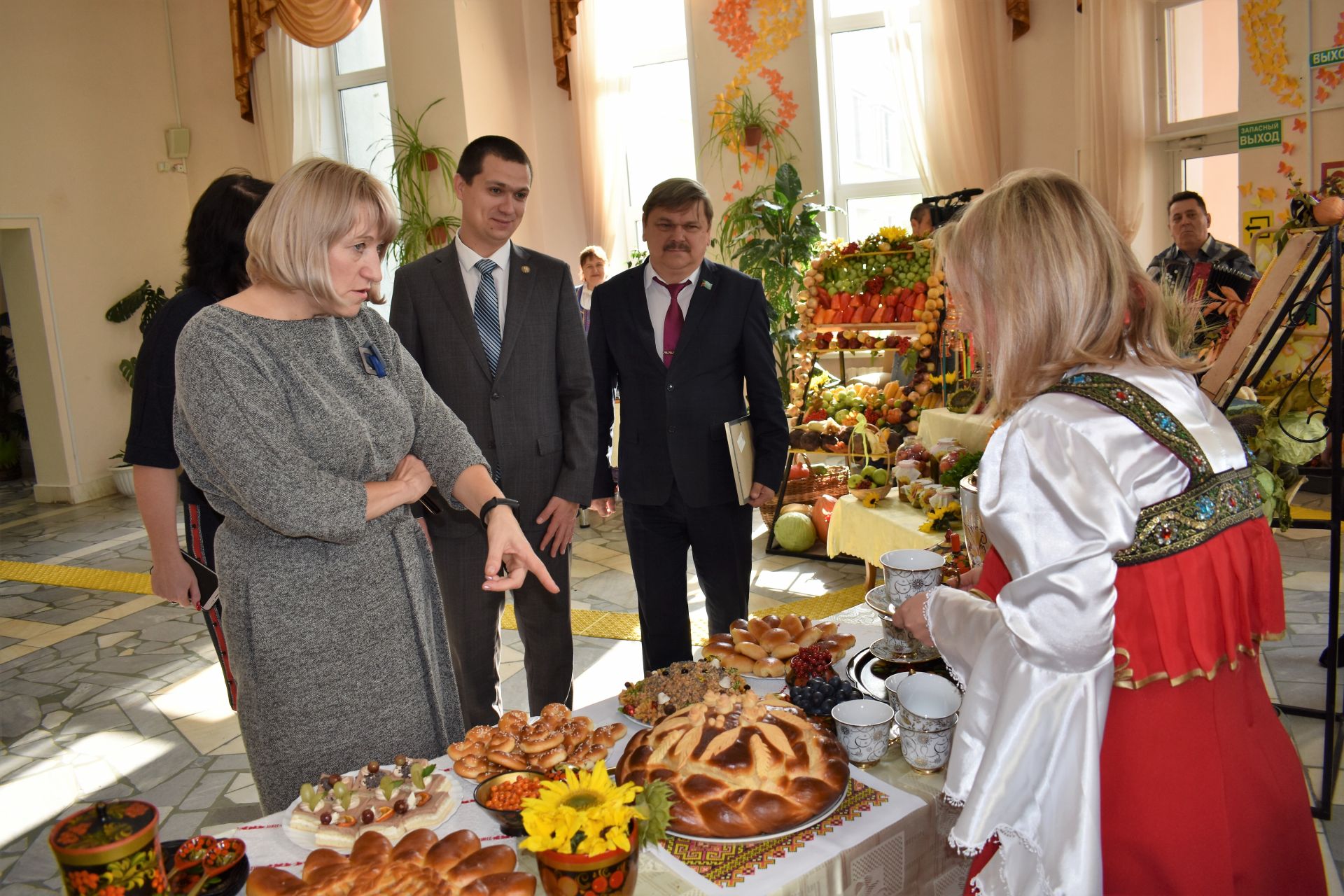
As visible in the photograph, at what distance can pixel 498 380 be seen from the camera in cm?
307

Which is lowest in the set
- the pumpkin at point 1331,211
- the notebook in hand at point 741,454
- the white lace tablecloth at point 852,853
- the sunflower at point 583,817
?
the white lace tablecloth at point 852,853

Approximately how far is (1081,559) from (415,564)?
1300 mm

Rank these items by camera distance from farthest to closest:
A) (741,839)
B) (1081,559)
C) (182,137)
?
(182,137)
(741,839)
(1081,559)

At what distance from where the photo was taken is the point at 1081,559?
1.37 meters

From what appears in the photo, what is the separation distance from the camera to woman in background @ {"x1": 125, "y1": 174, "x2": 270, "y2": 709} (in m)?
2.41

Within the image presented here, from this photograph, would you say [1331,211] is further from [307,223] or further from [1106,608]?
[307,223]

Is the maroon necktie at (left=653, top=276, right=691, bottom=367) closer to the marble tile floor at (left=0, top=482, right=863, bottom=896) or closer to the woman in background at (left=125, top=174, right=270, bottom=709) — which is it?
the woman in background at (left=125, top=174, right=270, bottom=709)

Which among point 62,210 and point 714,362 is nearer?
point 714,362

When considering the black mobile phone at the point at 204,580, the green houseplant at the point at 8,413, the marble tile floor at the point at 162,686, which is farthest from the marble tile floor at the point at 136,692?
the green houseplant at the point at 8,413

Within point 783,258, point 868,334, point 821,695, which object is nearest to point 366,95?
point 783,258

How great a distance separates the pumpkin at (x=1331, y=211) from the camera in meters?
2.68

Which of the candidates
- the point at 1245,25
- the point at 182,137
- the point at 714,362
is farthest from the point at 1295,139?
the point at 182,137

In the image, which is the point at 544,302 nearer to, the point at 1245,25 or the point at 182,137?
the point at 1245,25

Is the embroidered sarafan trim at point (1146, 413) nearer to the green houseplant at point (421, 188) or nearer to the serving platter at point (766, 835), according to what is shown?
the serving platter at point (766, 835)
